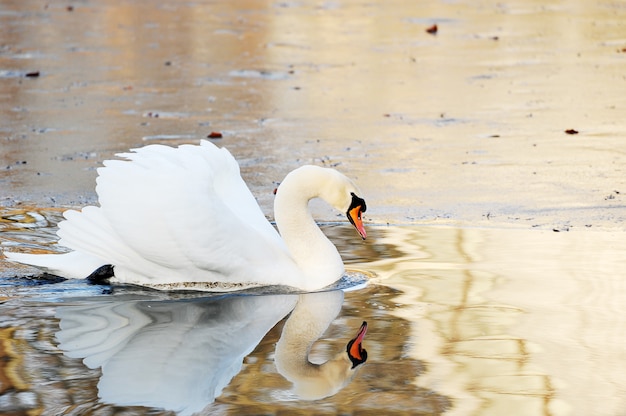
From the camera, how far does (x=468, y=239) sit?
310 inches

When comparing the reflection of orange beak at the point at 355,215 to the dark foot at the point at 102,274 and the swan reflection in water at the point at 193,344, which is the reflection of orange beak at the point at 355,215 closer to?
the swan reflection in water at the point at 193,344

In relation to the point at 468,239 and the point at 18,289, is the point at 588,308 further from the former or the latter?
the point at 18,289

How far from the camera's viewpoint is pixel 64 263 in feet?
23.4

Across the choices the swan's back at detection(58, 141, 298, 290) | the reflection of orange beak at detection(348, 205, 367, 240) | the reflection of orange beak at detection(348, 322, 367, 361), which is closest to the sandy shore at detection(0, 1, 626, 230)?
the reflection of orange beak at detection(348, 205, 367, 240)

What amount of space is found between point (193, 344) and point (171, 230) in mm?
959

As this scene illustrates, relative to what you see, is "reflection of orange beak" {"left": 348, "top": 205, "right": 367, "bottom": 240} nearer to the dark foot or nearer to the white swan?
the white swan

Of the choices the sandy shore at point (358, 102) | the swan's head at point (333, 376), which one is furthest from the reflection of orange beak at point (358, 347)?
→ the sandy shore at point (358, 102)

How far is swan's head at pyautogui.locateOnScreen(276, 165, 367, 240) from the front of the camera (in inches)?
270

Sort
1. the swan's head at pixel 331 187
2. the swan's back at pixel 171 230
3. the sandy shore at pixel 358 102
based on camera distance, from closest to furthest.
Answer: the swan's back at pixel 171 230 < the swan's head at pixel 331 187 < the sandy shore at pixel 358 102

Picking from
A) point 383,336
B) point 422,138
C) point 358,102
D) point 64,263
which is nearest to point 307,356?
point 383,336

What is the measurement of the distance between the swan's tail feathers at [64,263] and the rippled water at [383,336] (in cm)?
7

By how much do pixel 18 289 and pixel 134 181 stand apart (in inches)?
35.9

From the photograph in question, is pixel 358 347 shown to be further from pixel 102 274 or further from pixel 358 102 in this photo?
pixel 358 102

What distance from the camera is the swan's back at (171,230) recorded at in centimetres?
663
